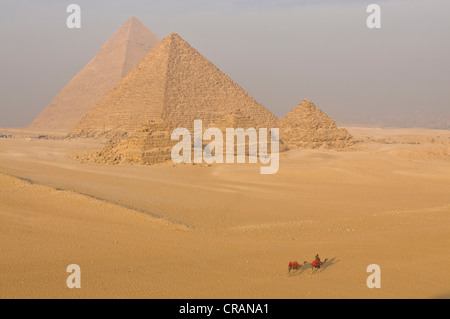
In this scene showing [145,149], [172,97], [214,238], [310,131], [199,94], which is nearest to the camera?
[214,238]

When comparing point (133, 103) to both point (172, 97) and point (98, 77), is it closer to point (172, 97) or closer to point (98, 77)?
point (172, 97)

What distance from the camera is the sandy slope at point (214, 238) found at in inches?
184

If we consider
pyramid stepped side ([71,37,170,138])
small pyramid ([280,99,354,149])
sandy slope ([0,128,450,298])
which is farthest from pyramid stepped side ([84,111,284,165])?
pyramid stepped side ([71,37,170,138])

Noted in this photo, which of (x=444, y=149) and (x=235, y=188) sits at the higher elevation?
(x=444, y=149)

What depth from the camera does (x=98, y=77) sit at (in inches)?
2625

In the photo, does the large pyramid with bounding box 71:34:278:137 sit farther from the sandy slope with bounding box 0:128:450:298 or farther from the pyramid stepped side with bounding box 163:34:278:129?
the sandy slope with bounding box 0:128:450:298

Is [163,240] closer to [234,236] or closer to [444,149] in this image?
[234,236]

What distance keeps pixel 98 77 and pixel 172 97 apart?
34534 millimetres

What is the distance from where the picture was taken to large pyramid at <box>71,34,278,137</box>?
3562cm

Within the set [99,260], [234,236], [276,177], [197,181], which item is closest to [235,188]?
[197,181]

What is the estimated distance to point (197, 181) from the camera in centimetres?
1334

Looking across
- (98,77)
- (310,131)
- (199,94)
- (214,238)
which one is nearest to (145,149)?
(214,238)

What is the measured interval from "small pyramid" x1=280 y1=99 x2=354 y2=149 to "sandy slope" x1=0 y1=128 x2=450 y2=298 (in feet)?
52.8
